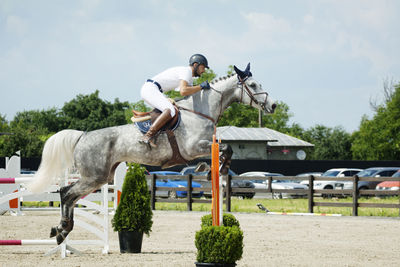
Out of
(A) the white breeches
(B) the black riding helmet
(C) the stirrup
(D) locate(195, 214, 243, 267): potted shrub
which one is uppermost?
(B) the black riding helmet

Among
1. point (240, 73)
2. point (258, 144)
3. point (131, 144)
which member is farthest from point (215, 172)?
point (258, 144)

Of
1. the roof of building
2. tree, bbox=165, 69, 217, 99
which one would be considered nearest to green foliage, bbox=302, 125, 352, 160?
the roof of building

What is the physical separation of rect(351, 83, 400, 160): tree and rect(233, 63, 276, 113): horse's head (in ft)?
125

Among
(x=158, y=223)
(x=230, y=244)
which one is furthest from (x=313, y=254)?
(x=158, y=223)

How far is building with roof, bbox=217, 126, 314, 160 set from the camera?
139ft

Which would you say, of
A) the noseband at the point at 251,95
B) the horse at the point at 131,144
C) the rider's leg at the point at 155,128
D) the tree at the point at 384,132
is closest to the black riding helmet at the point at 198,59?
the horse at the point at 131,144

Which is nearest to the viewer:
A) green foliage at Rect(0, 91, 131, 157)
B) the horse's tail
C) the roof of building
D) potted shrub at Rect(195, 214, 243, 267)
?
potted shrub at Rect(195, 214, 243, 267)

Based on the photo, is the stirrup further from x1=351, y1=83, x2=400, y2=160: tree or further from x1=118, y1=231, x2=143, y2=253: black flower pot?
x1=351, y1=83, x2=400, y2=160: tree

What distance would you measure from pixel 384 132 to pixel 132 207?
124ft

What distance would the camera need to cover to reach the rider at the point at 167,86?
5848 mm

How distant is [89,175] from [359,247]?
16.0 feet

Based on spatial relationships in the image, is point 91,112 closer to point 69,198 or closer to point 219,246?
point 69,198

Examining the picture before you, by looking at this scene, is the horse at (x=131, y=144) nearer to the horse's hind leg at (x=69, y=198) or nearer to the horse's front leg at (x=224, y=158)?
the horse's hind leg at (x=69, y=198)

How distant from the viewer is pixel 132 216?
26.4 feet
